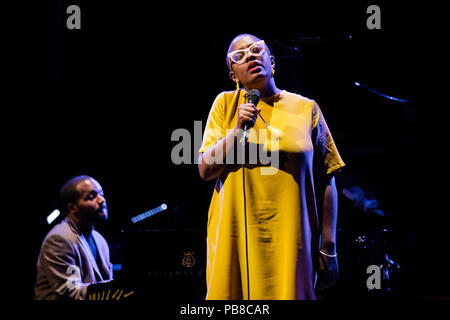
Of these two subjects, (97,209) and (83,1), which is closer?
(97,209)

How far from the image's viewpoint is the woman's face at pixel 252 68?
1.76 meters

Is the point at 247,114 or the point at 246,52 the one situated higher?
the point at 246,52

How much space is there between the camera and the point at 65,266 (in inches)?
106

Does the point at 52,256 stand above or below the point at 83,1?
below

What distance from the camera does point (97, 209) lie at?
10.1ft

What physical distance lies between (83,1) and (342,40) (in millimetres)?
2481

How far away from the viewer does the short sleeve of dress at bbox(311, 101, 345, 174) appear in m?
1.78

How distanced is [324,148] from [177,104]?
351 centimetres

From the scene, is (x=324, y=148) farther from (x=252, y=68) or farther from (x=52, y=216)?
(x=52, y=216)

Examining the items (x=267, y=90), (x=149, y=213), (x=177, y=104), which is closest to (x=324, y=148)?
(x=267, y=90)

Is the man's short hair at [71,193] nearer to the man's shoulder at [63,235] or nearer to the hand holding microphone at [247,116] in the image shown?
the man's shoulder at [63,235]

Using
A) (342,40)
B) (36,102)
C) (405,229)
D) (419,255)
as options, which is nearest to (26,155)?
(36,102)
